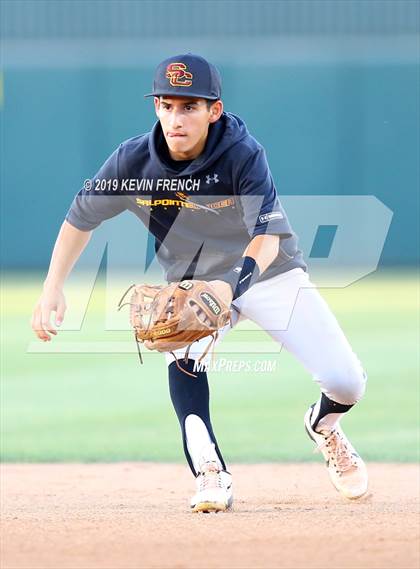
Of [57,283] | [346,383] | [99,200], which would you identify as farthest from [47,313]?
[346,383]

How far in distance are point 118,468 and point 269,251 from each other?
2.14 metres

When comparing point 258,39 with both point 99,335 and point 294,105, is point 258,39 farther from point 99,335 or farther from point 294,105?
point 99,335

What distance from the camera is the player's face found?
3.88 m

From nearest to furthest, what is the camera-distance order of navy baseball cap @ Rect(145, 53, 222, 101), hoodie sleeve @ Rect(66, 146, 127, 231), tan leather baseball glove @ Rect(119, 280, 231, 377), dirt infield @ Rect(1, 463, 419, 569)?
1. dirt infield @ Rect(1, 463, 419, 569)
2. tan leather baseball glove @ Rect(119, 280, 231, 377)
3. navy baseball cap @ Rect(145, 53, 222, 101)
4. hoodie sleeve @ Rect(66, 146, 127, 231)

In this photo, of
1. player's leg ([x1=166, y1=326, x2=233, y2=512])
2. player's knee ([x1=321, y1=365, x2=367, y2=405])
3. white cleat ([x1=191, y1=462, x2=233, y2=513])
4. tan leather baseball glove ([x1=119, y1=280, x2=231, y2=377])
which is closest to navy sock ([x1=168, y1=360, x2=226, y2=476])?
player's leg ([x1=166, y1=326, x2=233, y2=512])

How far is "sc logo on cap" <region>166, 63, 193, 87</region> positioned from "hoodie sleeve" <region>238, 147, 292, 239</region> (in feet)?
1.19

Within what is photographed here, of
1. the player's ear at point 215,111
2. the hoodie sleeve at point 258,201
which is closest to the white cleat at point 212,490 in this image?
the hoodie sleeve at point 258,201

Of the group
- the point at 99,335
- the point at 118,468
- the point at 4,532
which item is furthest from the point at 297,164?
the point at 4,532

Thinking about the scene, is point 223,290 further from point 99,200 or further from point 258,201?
point 99,200

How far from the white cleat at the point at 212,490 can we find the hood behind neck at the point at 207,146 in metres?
1.08

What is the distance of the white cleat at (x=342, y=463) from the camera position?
440 cm

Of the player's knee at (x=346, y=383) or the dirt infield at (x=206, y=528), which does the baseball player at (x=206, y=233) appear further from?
the dirt infield at (x=206, y=528)

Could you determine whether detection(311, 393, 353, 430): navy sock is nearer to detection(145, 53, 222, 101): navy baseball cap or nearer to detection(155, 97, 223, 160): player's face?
detection(155, 97, 223, 160): player's face

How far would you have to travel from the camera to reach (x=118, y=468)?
18.5ft
